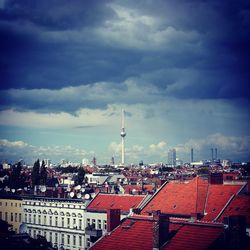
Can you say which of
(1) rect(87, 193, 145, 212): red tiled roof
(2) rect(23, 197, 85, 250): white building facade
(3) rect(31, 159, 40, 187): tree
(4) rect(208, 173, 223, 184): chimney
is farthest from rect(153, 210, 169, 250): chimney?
(3) rect(31, 159, 40, 187): tree

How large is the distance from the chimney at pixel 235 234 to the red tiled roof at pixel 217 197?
13.8 metres

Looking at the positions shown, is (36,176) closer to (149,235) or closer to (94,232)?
(94,232)

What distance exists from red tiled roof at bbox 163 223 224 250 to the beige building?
38552 mm

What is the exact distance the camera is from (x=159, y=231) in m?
28.1

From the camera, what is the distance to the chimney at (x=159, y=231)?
28047mm

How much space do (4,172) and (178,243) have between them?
351 ft

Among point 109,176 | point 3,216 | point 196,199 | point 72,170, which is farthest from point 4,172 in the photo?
point 196,199

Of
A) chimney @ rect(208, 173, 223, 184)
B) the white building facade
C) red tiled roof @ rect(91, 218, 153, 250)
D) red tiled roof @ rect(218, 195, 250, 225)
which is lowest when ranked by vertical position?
the white building facade

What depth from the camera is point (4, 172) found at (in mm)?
128875

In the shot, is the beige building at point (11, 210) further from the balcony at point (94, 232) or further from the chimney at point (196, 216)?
the chimney at point (196, 216)

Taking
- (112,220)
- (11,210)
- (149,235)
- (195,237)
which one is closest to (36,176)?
(11,210)

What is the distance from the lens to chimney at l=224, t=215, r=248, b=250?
87.7 feet

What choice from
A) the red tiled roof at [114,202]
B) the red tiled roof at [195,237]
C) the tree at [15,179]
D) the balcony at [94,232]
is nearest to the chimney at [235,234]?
the red tiled roof at [195,237]

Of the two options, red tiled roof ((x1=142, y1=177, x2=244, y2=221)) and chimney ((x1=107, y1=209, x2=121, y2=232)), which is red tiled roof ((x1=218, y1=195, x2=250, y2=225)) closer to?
→ red tiled roof ((x1=142, y1=177, x2=244, y2=221))
